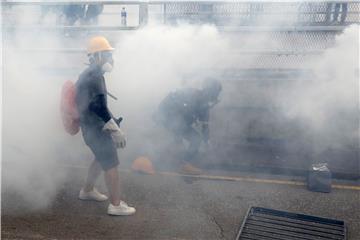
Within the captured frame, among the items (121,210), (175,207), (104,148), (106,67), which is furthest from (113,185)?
(106,67)

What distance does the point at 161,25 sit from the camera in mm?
6988

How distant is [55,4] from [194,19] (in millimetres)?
2472

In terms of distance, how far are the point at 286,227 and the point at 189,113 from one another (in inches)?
80.2

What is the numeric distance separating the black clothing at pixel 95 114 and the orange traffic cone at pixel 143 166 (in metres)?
1.14

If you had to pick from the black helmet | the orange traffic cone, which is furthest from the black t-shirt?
the black helmet

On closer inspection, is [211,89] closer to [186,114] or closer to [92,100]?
[186,114]

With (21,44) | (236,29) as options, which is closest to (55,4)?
(21,44)

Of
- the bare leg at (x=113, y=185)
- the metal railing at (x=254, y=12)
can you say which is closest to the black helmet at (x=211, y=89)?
the bare leg at (x=113, y=185)

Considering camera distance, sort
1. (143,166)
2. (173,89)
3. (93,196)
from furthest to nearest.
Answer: (173,89) < (143,166) < (93,196)

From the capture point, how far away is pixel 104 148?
4277 mm

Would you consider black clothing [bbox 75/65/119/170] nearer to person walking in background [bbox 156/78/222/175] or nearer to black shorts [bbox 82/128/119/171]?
black shorts [bbox 82/128/119/171]

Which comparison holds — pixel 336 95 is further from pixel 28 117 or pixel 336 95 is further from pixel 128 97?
pixel 28 117

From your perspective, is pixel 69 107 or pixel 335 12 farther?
pixel 335 12

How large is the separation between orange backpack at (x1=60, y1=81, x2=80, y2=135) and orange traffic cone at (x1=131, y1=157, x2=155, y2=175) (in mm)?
1269
